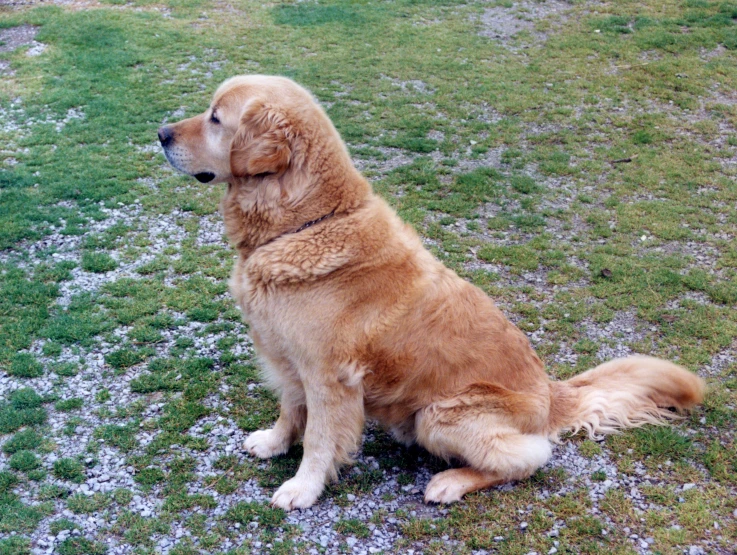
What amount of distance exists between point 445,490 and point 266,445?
123 centimetres

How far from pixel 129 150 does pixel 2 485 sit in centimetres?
569

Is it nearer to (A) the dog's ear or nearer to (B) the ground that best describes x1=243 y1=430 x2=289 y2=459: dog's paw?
(B) the ground

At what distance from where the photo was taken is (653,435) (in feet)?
14.7

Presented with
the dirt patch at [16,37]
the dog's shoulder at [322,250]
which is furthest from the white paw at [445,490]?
the dirt patch at [16,37]

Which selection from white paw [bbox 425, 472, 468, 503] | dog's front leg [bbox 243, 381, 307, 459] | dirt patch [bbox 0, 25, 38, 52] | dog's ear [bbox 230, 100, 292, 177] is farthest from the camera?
dirt patch [bbox 0, 25, 38, 52]

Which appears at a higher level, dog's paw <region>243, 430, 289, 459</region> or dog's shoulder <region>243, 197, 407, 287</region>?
dog's shoulder <region>243, 197, 407, 287</region>

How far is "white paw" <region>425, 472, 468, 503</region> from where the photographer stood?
13.0 feet

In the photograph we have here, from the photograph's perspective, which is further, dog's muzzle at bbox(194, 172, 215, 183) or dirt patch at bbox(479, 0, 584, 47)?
dirt patch at bbox(479, 0, 584, 47)

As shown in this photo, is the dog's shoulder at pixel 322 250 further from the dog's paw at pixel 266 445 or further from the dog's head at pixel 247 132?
the dog's paw at pixel 266 445

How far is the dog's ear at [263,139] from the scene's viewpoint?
370 centimetres

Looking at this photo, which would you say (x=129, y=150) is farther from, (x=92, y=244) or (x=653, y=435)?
(x=653, y=435)

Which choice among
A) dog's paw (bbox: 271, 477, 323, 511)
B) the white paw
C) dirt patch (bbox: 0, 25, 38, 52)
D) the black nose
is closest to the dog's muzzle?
the black nose

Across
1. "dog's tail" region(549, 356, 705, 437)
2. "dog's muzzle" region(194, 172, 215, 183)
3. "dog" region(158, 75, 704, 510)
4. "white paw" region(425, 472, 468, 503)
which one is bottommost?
"white paw" region(425, 472, 468, 503)

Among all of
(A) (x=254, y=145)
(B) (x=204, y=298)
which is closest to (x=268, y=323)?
(A) (x=254, y=145)
